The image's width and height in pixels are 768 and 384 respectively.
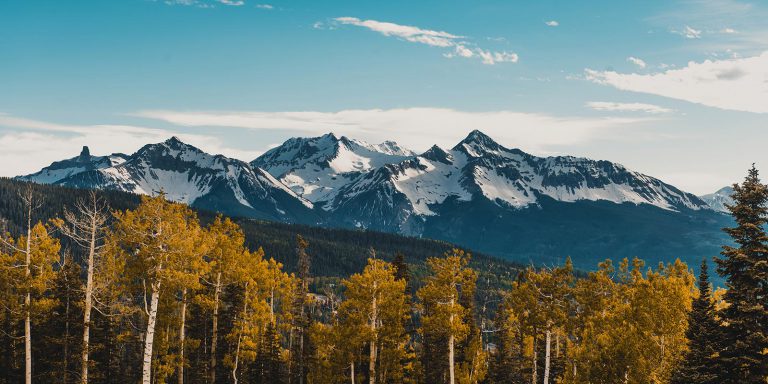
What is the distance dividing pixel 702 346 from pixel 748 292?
19.1 feet

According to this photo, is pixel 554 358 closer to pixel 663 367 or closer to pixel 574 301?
pixel 574 301

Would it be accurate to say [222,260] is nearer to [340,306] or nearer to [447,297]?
[340,306]

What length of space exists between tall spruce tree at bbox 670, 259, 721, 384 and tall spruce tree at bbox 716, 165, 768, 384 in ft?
4.93

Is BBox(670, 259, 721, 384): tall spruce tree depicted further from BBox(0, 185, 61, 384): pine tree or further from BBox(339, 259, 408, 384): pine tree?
BBox(0, 185, 61, 384): pine tree

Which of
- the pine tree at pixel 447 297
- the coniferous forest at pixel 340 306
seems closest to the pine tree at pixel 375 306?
the coniferous forest at pixel 340 306

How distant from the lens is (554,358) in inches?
2611

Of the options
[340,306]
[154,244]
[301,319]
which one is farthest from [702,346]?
[301,319]

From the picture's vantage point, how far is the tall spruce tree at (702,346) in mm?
31781

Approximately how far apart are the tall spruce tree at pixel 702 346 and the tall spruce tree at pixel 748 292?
1.50 m

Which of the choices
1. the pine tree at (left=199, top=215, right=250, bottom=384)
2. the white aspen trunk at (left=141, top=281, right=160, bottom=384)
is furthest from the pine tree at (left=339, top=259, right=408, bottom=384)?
the white aspen trunk at (left=141, top=281, right=160, bottom=384)

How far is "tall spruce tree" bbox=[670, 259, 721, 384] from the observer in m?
31.8

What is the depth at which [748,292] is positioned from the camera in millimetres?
28969

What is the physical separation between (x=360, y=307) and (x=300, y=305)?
66.2 ft

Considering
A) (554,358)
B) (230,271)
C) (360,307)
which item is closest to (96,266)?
(230,271)
